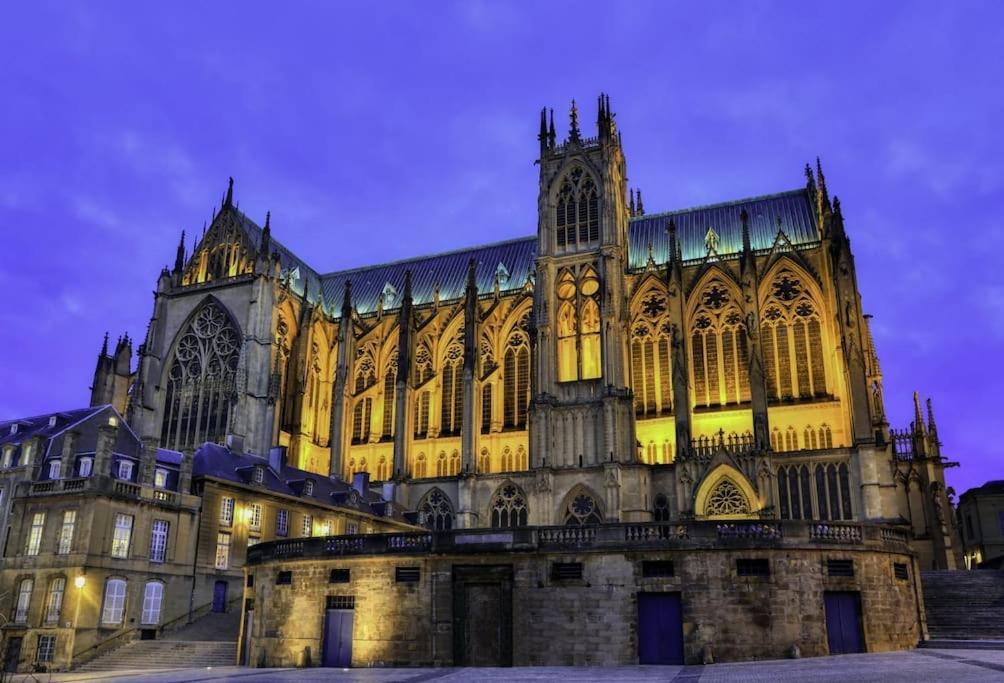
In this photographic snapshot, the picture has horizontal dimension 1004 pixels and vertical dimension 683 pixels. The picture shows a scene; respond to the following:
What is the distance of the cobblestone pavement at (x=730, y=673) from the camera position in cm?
1828

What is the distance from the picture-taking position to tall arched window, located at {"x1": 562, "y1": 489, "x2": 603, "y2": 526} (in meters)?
49.1

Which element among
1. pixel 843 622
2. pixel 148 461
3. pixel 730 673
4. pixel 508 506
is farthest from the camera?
pixel 508 506

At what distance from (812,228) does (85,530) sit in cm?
4570

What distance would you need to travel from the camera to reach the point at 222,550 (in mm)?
42219

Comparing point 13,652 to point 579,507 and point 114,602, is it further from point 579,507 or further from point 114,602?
point 579,507

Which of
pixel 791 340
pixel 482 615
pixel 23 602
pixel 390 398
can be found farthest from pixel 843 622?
pixel 390 398

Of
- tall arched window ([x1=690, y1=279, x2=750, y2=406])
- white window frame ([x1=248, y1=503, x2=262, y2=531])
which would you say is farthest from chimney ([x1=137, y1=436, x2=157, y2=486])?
tall arched window ([x1=690, y1=279, x2=750, y2=406])

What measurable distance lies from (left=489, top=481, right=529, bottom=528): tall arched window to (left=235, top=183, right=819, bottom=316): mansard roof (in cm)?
1601

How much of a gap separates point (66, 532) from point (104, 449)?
381 cm

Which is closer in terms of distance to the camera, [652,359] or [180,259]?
[652,359]

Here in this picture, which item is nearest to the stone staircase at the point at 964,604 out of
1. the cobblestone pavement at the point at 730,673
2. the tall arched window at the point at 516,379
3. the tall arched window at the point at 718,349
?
the cobblestone pavement at the point at 730,673

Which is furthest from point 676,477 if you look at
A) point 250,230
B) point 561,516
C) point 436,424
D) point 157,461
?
point 250,230

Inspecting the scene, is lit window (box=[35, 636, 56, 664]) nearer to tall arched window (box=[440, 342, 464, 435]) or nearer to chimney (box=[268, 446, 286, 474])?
chimney (box=[268, 446, 286, 474])

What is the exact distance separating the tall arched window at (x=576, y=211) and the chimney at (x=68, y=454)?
3035 centimetres
